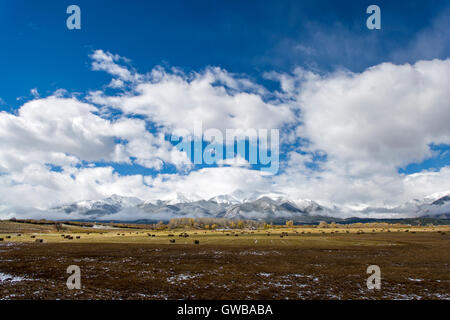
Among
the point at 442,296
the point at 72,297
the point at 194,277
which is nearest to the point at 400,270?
the point at 442,296

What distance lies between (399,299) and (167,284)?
1973 centimetres

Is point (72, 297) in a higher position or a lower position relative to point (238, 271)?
higher

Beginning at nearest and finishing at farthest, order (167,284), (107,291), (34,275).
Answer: (107,291), (167,284), (34,275)

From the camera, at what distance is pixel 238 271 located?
3161 cm

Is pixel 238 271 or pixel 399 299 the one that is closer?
pixel 399 299

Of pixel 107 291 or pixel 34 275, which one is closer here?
pixel 107 291
